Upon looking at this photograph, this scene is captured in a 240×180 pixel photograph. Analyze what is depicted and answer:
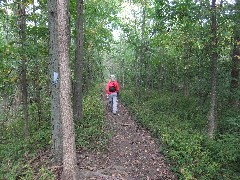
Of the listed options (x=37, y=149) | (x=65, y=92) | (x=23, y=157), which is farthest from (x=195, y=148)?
(x=23, y=157)

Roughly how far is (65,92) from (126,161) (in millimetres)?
3528

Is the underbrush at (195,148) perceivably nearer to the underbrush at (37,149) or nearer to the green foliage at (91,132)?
the green foliage at (91,132)

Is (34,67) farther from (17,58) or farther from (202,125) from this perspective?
(202,125)

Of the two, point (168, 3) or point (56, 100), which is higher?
point (168, 3)

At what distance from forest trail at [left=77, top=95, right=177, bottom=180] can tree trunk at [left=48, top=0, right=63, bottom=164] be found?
2.96 ft

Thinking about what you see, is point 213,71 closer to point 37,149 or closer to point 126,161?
point 126,161

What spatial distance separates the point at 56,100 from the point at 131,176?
3.16 metres

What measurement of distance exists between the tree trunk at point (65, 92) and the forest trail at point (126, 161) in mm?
612

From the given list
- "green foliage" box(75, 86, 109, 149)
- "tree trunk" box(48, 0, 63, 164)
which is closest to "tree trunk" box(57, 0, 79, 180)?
"tree trunk" box(48, 0, 63, 164)

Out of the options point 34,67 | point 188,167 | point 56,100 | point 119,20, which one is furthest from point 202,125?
point 119,20

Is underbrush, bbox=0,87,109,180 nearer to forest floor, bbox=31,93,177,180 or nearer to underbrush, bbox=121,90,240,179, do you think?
forest floor, bbox=31,93,177,180

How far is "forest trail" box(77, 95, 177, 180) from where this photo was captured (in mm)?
7477

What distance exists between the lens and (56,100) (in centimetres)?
736

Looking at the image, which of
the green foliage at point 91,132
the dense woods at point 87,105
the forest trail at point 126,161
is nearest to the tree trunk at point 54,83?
the dense woods at point 87,105
